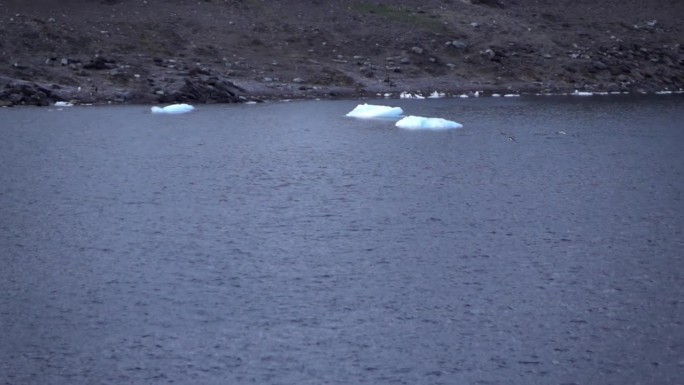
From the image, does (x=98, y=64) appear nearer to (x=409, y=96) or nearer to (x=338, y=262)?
(x=409, y=96)

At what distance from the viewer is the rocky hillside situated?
88.0ft

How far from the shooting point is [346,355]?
23.1 feet

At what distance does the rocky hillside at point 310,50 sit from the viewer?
26828mm

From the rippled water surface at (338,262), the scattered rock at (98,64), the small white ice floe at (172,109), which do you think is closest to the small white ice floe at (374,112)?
the small white ice floe at (172,109)

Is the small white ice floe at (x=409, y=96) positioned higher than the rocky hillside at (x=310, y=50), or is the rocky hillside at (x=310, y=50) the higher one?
the rocky hillside at (x=310, y=50)

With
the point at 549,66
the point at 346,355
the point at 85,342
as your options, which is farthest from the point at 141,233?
the point at 549,66

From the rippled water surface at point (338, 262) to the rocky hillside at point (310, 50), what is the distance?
8.83 meters

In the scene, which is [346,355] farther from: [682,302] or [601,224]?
[601,224]

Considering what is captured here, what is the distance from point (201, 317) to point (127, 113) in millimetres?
15895

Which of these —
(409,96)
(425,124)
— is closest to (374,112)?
(425,124)

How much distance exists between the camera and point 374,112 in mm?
22703

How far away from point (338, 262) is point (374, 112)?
13.4 meters

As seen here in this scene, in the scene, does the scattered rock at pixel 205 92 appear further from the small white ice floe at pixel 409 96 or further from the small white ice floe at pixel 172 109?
the small white ice floe at pixel 409 96

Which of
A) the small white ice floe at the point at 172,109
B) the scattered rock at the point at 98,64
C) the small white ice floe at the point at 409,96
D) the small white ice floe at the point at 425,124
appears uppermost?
the scattered rock at the point at 98,64
